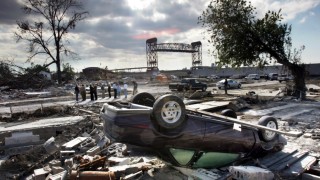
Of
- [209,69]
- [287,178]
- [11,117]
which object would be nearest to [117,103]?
[287,178]

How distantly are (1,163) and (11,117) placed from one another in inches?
312

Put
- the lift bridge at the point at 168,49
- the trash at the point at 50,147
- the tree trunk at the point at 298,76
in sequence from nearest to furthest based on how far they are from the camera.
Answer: the trash at the point at 50,147
the tree trunk at the point at 298,76
the lift bridge at the point at 168,49

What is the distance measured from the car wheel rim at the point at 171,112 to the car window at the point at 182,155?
0.60 m

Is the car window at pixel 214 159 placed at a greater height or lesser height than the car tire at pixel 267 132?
lesser

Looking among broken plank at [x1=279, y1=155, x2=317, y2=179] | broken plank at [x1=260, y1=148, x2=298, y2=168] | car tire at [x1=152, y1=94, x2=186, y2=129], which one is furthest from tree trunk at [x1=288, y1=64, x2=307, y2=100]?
car tire at [x1=152, y1=94, x2=186, y2=129]

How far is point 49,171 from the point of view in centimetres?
655

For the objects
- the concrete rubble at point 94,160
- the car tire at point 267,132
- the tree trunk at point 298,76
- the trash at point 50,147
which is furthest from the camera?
the tree trunk at point 298,76

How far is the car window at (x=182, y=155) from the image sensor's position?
5.64m

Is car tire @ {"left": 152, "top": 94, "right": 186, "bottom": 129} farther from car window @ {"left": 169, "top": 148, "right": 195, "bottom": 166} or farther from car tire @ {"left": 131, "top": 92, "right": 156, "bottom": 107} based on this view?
car tire @ {"left": 131, "top": 92, "right": 156, "bottom": 107}

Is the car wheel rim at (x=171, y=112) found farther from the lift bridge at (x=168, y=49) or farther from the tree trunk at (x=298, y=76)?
the lift bridge at (x=168, y=49)

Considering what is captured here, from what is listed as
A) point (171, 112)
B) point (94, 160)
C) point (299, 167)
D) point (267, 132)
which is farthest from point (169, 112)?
point (299, 167)

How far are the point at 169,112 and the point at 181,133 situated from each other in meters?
0.49

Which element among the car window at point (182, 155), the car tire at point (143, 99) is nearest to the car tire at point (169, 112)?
the car window at point (182, 155)

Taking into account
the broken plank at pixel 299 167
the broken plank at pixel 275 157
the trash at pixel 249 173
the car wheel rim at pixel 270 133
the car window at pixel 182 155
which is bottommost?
the broken plank at pixel 299 167
